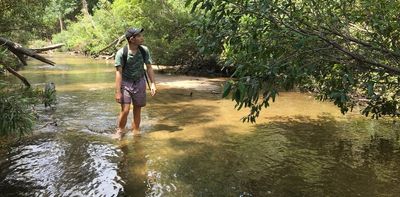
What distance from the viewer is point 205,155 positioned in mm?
6684

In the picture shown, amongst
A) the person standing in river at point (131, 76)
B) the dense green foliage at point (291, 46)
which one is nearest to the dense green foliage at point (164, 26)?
the person standing in river at point (131, 76)

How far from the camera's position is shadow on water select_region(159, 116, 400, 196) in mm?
5324

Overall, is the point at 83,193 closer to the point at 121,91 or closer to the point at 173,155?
the point at 173,155

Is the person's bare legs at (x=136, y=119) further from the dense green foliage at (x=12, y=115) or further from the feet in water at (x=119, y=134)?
the dense green foliage at (x=12, y=115)

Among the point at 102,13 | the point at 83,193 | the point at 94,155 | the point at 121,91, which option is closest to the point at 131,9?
the point at 102,13

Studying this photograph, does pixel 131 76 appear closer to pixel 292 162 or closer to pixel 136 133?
pixel 136 133

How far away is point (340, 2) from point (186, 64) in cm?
1575

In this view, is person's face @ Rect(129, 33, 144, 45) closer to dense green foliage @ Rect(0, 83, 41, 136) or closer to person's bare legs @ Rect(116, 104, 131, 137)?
person's bare legs @ Rect(116, 104, 131, 137)

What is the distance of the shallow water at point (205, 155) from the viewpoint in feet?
17.5

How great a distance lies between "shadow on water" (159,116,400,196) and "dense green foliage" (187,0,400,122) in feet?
4.92

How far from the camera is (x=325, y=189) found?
5.28 m

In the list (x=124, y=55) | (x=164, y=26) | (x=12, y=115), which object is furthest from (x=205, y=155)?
(x=164, y=26)

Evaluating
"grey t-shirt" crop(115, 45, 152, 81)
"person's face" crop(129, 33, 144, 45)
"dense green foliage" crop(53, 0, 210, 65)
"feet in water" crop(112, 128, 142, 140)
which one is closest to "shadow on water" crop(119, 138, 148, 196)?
"feet in water" crop(112, 128, 142, 140)

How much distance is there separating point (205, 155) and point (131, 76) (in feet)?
6.87
